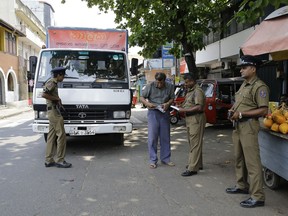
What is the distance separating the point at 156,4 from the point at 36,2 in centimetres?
4924

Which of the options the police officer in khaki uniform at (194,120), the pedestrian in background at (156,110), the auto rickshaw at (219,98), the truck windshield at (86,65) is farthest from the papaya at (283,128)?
the auto rickshaw at (219,98)

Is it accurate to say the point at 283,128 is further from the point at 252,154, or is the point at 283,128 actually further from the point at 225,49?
the point at 225,49

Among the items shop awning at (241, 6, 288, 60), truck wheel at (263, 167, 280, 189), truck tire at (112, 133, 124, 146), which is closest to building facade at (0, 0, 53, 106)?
truck tire at (112, 133, 124, 146)

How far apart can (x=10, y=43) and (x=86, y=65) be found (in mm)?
27874

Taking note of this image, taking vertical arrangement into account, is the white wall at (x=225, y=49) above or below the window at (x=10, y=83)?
above

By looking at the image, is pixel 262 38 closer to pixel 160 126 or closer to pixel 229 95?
pixel 160 126

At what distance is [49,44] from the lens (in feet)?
28.8

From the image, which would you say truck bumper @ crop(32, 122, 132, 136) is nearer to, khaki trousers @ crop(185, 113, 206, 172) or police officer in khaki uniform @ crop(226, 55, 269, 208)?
khaki trousers @ crop(185, 113, 206, 172)

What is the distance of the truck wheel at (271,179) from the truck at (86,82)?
340 cm

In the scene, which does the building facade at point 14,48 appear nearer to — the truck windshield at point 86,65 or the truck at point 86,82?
the truck at point 86,82

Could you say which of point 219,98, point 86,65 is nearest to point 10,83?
point 219,98

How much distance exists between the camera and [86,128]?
7828 millimetres

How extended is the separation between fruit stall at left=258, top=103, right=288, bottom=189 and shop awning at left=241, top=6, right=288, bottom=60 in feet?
3.23

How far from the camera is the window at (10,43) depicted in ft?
105
